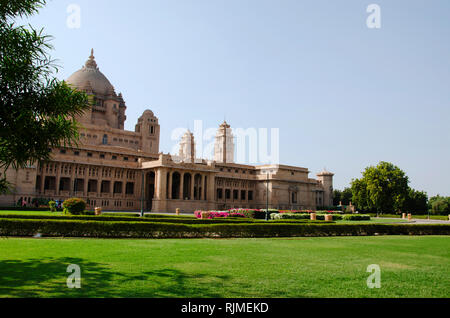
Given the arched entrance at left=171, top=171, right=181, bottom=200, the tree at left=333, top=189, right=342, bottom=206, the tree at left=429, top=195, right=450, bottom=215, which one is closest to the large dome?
the arched entrance at left=171, top=171, right=181, bottom=200

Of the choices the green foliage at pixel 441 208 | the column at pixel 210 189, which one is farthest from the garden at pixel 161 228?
the green foliage at pixel 441 208

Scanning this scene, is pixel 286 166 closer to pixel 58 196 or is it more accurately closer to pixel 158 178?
pixel 158 178

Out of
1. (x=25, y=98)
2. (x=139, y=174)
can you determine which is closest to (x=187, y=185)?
(x=139, y=174)

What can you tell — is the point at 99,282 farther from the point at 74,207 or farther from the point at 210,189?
the point at 210,189

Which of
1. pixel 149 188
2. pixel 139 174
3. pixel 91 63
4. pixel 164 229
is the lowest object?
pixel 164 229

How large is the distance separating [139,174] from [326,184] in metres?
53.0

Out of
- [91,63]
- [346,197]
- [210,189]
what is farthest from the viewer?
[346,197]

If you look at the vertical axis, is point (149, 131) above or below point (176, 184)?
above

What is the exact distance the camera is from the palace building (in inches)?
2120

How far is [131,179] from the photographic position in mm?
60375

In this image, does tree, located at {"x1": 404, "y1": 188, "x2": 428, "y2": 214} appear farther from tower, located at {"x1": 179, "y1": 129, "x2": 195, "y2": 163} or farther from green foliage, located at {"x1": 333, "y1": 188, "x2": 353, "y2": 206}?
tower, located at {"x1": 179, "y1": 129, "x2": 195, "y2": 163}

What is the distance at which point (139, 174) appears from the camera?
6112 centimetres

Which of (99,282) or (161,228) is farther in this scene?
(161,228)

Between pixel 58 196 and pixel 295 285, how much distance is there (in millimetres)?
50796
